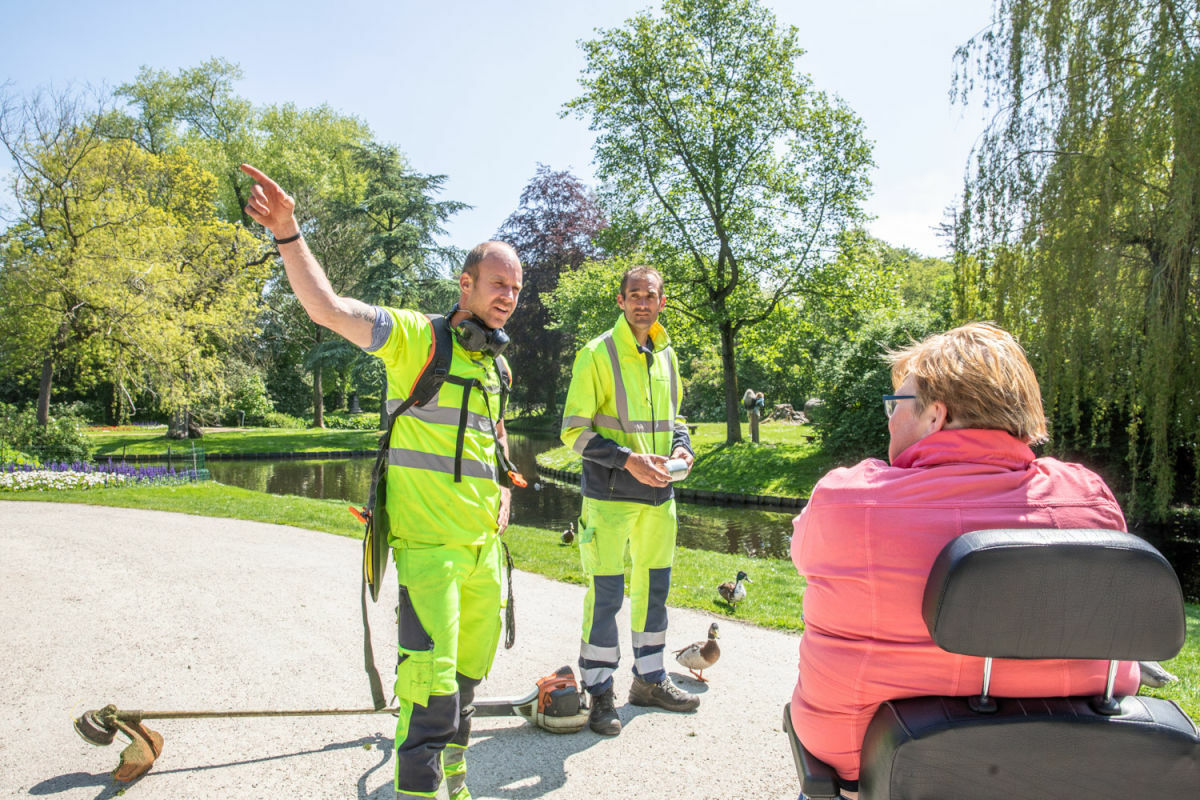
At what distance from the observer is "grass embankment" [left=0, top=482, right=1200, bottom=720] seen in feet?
18.2

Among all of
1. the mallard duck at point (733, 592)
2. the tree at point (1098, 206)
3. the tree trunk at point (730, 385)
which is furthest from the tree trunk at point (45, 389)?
the tree at point (1098, 206)

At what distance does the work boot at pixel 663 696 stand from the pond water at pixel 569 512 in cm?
821

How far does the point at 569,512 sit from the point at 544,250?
2661cm

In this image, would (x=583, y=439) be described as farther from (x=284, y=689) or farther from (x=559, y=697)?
(x=284, y=689)

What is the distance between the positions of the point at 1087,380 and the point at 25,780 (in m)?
12.5

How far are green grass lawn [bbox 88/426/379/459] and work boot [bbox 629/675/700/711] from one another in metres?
25.0

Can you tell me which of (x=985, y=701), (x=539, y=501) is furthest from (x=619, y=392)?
(x=539, y=501)

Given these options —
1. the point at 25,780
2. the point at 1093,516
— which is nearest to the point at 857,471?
the point at 1093,516

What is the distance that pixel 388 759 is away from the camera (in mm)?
3293

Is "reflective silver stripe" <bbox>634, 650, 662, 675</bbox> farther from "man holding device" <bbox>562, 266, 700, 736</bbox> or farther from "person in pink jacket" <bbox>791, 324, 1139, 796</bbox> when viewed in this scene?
"person in pink jacket" <bbox>791, 324, 1139, 796</bbox>

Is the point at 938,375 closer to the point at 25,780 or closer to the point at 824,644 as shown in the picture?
the point at 824,644

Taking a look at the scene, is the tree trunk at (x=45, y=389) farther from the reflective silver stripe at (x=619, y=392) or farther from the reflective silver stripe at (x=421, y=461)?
the reflective silver stripe at (x=421, y=461)

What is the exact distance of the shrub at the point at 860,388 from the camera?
61.6 feet

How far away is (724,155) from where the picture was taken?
22.7m
